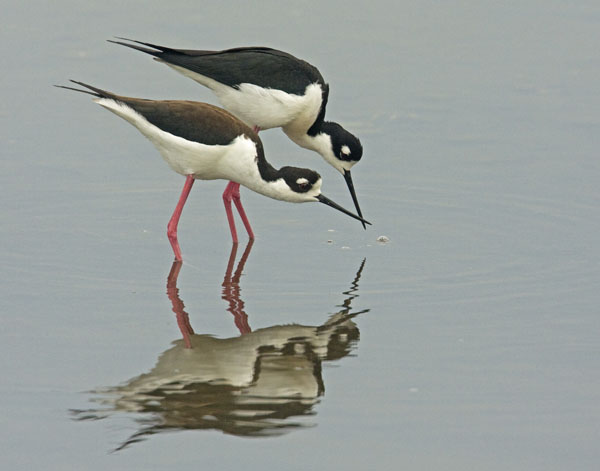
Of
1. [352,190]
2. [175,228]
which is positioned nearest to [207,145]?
[175,228]

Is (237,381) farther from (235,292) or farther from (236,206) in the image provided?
(236,206)

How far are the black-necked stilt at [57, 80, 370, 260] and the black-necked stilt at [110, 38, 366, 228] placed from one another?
85 centimetres

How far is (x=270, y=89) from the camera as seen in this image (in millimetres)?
9328

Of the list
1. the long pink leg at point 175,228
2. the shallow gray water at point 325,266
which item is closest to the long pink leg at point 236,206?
the shallow gray water at point 325,266

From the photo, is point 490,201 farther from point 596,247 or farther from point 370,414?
point 370,414

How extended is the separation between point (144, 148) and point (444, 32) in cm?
453

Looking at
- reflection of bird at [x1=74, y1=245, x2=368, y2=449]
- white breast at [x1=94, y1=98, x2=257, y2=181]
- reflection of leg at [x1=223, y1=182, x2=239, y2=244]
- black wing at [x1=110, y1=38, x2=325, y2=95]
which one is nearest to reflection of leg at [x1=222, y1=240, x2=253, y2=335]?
reflection of bird at [x1=74, y1=245, x2=368, y2=449]

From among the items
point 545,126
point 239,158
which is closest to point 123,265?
point 239,158

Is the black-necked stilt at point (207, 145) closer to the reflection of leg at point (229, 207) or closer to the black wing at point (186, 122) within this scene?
the black wing at point (186, 122)

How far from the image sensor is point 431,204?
947 centimetres

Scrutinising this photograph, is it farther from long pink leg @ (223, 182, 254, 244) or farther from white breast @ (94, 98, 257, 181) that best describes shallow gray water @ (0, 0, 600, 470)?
white breast @ (94, 98, 257, 181)

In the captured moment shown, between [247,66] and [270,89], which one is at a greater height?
[247,66]

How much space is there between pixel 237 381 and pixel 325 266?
6.95ft

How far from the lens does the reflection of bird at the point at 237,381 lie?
5688 millimetres
